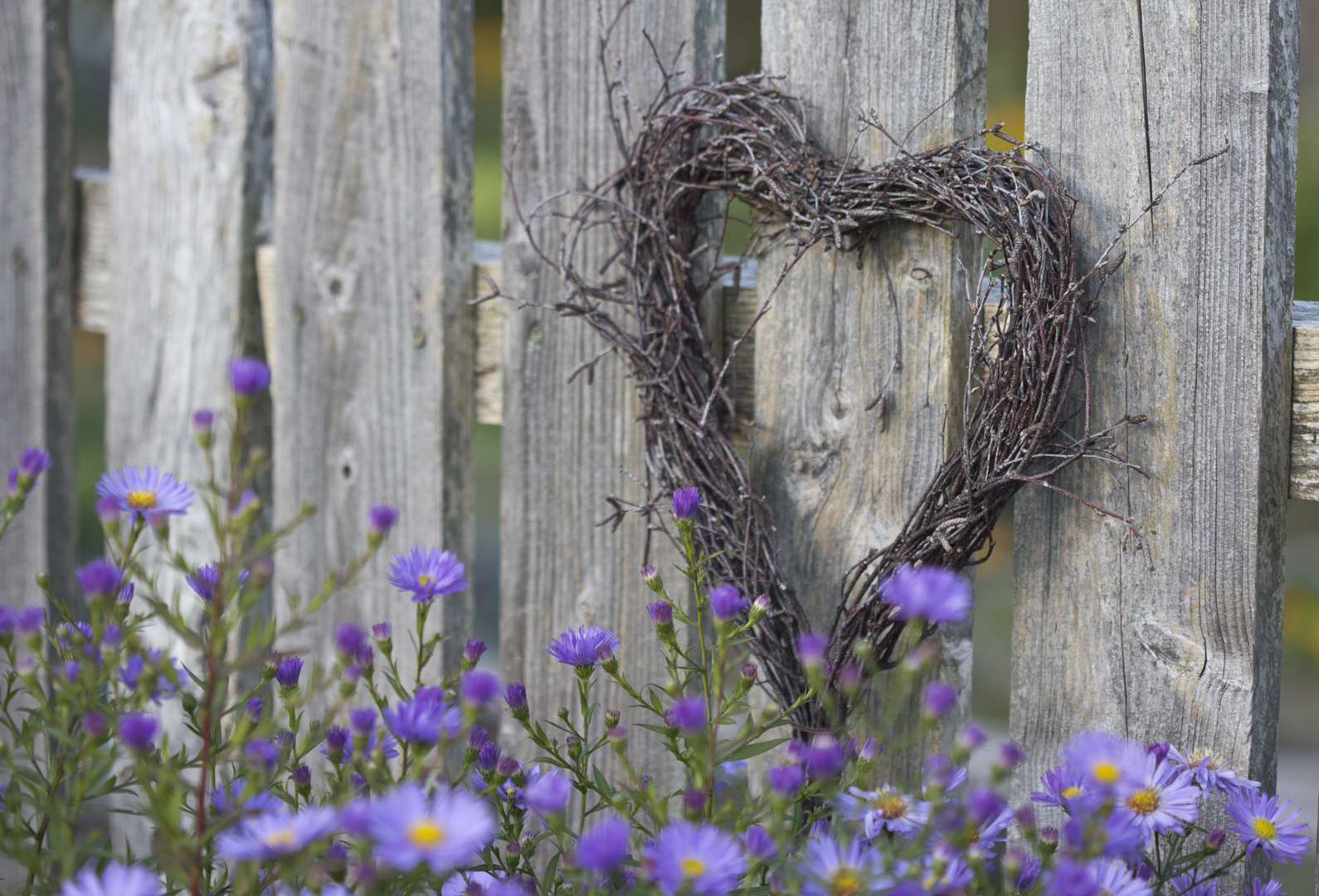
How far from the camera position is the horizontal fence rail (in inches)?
44.7

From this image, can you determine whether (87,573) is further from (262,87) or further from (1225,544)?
(262,87)

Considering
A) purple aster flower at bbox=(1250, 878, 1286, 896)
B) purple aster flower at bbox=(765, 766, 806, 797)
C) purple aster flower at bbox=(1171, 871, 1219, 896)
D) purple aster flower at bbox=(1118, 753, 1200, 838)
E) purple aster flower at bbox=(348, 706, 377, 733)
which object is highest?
purple aster flower at bbox=(348, 706, 377, 733)

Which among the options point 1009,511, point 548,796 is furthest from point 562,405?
point 1009,511

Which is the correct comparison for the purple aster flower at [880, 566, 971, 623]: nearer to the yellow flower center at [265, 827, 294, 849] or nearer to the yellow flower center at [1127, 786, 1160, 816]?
the yellow flower center at [1127, 786, 1160, 816]

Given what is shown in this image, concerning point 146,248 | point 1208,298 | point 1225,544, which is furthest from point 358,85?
point 1225,544

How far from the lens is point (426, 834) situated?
613 millimetres

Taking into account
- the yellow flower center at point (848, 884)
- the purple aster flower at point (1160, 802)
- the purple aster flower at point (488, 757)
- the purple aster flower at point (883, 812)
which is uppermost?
the yellow flower center at point (848, 884)

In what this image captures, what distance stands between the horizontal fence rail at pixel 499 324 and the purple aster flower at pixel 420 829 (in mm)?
822

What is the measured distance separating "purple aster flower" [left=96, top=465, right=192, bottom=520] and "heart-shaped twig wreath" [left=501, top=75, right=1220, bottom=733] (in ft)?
1.76

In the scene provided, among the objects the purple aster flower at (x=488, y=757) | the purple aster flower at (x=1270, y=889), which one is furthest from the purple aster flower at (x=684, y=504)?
the purple aster flower at (x=1270, y=889)

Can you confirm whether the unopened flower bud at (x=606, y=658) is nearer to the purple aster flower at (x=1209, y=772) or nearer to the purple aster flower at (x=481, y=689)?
the purple aster flower at (x=481, y=689)

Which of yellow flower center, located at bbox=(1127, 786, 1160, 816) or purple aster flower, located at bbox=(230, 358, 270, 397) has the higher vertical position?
purple aster flower, located at bbox=(230, 358, 270, 397)

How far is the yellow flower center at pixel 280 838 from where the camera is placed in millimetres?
654

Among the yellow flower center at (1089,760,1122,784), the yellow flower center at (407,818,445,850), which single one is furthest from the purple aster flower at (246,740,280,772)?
the yellow flower center at (1089,760,1122,784)
